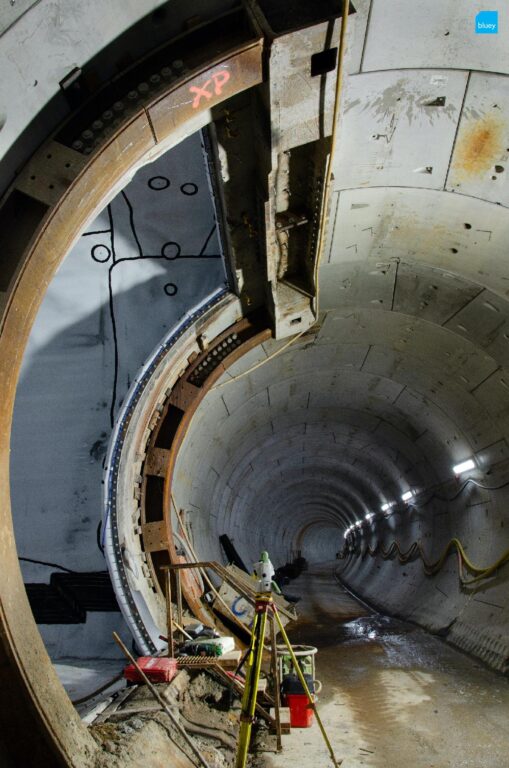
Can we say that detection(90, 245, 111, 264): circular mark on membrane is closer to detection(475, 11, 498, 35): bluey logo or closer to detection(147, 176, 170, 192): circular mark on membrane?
detection(147, 176, 170, 192): circular mark on membrane

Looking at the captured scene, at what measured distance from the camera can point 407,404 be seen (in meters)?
9.55

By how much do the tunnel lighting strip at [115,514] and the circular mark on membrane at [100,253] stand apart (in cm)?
106

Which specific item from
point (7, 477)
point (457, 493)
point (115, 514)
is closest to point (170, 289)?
point (115, 514)

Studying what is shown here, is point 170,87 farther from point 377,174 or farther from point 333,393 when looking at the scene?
point 333,393

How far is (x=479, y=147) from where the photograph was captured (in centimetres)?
423

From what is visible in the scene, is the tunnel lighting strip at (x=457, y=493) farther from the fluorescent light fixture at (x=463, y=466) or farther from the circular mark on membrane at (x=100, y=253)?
the circular mark on membrane at (x=100, y=253)

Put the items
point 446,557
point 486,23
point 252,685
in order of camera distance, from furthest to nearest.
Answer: point 446,557 < point 486,23 < point 252,685

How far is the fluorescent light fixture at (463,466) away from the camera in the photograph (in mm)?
8453

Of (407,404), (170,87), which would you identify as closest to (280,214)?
(170,87)

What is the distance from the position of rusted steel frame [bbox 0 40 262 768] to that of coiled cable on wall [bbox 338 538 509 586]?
6219mm

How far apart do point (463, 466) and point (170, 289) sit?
5.48 metres

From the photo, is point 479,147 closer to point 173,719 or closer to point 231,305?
point 231,305

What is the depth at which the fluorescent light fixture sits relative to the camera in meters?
8.45

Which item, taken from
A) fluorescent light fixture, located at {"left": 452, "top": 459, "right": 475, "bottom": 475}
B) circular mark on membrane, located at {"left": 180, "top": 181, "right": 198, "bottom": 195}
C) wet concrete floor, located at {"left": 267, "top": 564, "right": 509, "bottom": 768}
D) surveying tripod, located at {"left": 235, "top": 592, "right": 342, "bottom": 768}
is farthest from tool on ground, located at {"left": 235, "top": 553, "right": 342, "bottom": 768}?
fluorescent light fixture, located at {"left": 452, "top": 459, "right": 475, "bottom": 475}
